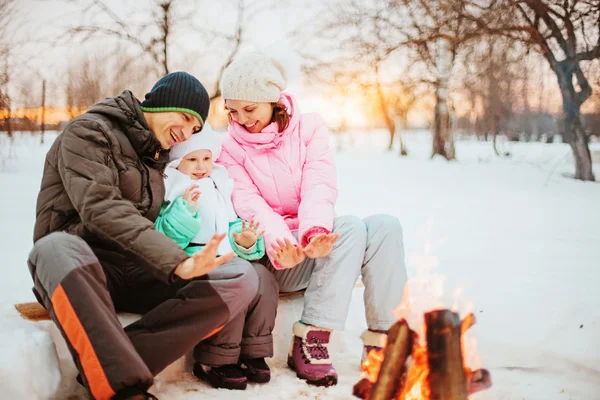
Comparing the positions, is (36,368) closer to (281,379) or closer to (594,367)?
(281,379)

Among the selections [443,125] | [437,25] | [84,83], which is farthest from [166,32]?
[443,125]

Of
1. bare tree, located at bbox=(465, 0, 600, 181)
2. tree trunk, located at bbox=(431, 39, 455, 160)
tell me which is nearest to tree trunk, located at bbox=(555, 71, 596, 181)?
bare tree, located at bbox=(465, 0, 600, 181)

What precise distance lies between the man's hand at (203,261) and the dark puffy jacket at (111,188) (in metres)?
0.03

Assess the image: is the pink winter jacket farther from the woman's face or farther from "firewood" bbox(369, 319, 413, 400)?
"firewood" bbox(369, 319, 413, 400)

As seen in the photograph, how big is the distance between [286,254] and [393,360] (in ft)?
2.26

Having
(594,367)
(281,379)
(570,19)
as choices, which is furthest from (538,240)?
(570,19)

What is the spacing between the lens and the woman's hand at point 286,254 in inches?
94.0

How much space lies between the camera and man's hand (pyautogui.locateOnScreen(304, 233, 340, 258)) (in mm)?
2352

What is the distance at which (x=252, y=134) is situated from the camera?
2693 millimetres

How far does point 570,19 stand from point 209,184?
875cm

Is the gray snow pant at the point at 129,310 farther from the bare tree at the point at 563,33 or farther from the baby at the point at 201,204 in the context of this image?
the bare tree at the point at 563,33

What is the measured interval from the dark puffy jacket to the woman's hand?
548 millimetres

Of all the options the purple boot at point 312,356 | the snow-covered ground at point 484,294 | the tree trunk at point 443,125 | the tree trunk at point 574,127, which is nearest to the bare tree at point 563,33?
the tree trunk at point 574,127

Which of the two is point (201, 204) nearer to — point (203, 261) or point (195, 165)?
point (195, 165)
